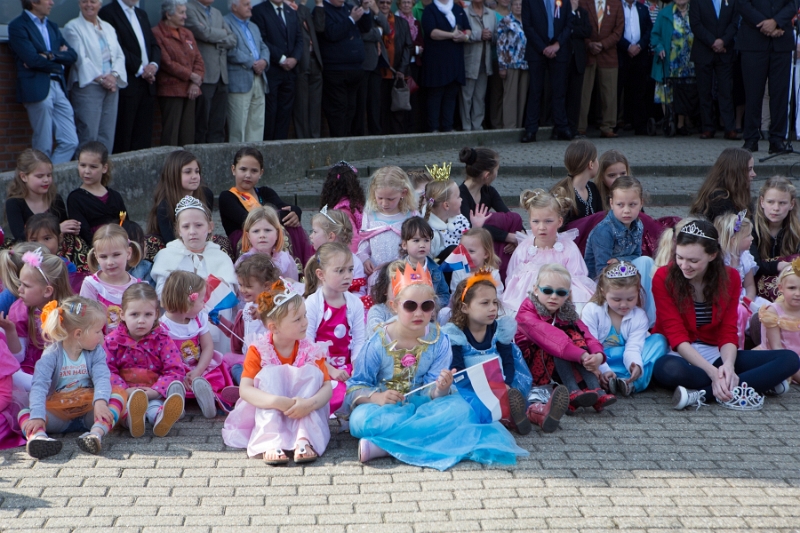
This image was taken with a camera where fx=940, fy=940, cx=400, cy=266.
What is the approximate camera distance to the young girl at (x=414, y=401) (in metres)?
4.51

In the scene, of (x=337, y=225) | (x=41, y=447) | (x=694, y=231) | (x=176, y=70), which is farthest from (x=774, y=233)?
(x=176, y=70)

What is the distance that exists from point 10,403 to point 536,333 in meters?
2.88

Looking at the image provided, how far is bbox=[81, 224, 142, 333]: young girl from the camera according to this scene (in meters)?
5.64

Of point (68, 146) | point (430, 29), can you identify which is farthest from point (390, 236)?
point (430, 29)

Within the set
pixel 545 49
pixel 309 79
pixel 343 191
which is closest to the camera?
pixel 343 191

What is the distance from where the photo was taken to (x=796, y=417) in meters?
5.25

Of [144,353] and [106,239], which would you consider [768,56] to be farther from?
[144,353]

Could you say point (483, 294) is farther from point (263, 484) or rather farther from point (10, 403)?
point (10, 403)

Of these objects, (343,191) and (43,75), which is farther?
(43,75)

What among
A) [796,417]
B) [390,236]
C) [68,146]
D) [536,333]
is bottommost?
[796,417]

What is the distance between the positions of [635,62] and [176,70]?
8.31 metres

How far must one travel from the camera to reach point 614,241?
6.65 m

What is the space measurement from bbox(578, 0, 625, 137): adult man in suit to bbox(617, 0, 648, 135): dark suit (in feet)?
1.01

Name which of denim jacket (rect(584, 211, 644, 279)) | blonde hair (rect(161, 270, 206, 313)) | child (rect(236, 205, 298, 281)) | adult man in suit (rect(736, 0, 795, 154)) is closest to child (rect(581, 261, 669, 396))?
denim jacket (rect(584, 211, 644, 279))
